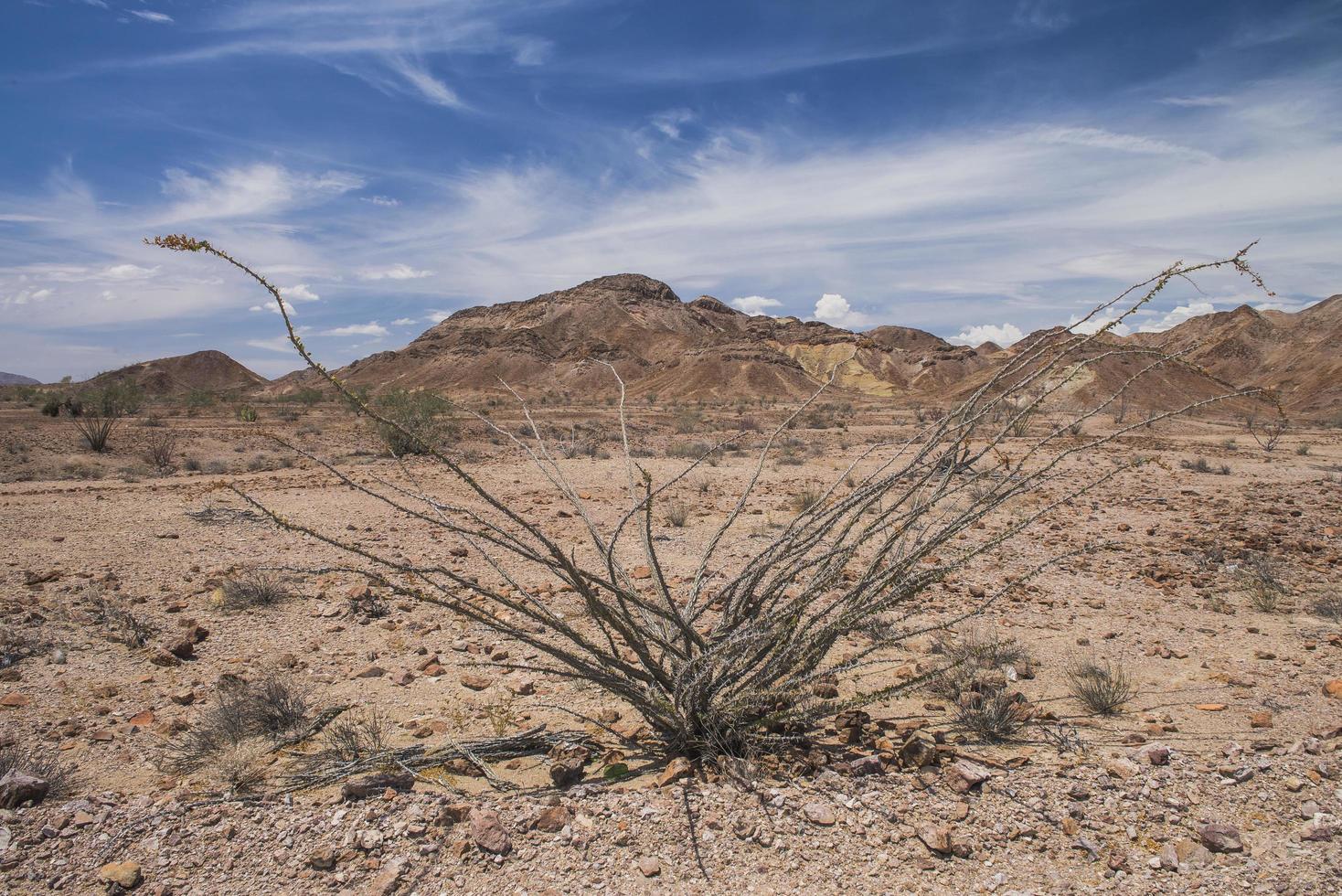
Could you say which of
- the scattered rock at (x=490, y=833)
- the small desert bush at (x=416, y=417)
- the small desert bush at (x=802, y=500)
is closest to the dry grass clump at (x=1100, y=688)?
the scattered rock at (x=490, y=833)

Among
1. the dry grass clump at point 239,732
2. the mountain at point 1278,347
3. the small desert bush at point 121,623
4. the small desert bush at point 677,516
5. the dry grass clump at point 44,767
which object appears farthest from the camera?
the mountain at point 1278,347

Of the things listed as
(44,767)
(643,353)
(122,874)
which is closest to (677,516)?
(44,767)

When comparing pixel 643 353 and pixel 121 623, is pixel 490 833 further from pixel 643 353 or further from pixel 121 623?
pixel 643 353

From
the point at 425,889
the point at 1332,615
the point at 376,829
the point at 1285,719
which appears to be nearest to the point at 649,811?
the point at 425,889

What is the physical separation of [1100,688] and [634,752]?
2.47m

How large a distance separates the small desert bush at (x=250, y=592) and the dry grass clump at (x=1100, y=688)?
5593 mm

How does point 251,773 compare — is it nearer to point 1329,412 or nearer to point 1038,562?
point 1038,562

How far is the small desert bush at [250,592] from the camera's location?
525cm

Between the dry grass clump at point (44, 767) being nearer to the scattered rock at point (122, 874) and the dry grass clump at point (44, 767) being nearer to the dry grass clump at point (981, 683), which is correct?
the scattered rock at point (122, 874)

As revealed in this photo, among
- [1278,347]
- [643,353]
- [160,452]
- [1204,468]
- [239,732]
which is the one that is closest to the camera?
[239,732]

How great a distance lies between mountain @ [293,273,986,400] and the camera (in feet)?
238

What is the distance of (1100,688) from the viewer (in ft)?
11.9

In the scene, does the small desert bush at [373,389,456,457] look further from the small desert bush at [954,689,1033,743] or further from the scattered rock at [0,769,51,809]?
the small desert bush at [954,689,1033,743]

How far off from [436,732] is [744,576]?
179cm
